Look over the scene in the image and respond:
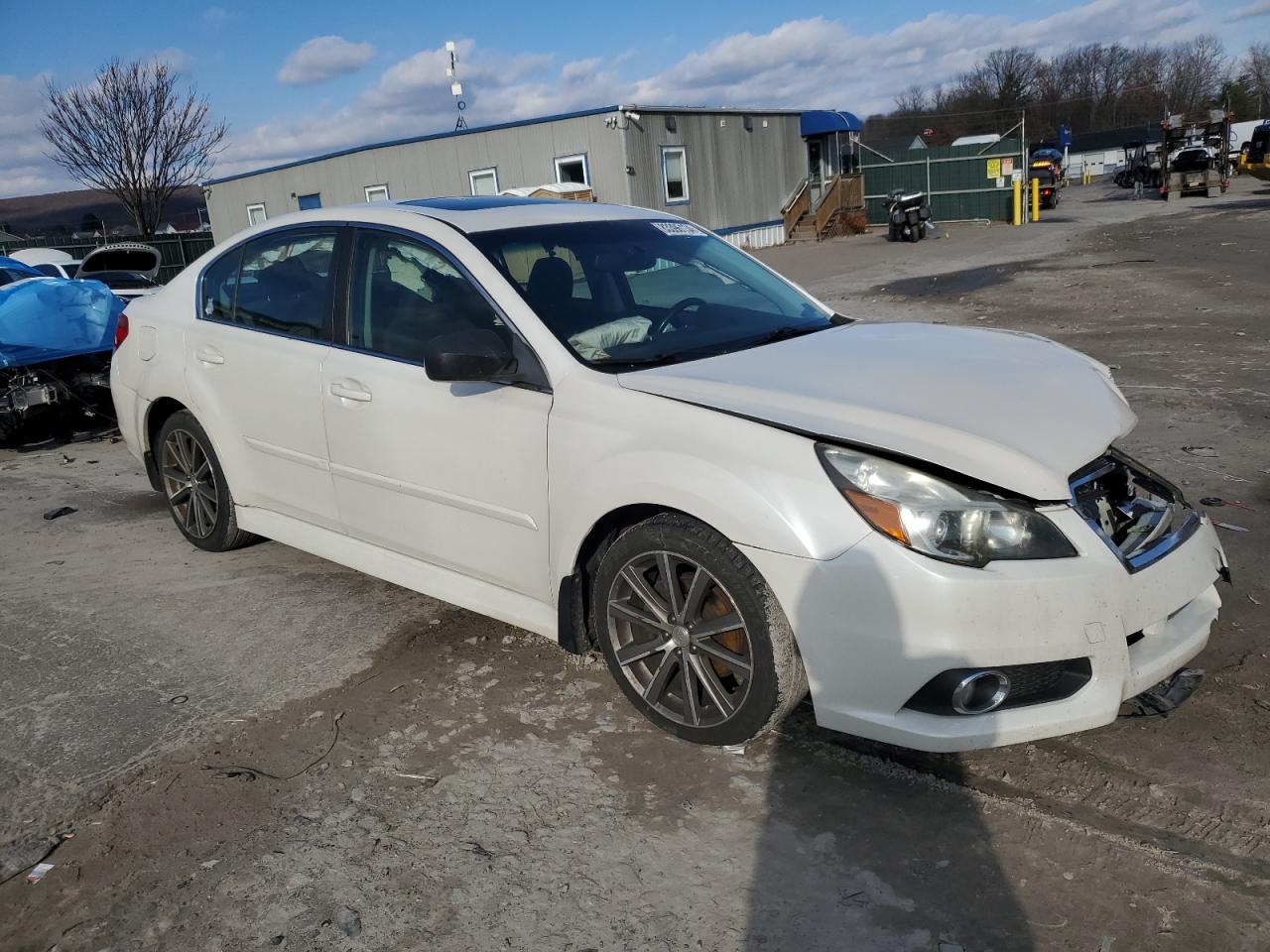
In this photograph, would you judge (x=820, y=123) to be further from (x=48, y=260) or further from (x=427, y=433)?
(x=427, y=433)

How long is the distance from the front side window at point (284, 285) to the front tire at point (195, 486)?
624 millimetres

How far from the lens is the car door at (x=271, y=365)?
167 inches

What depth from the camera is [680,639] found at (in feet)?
10.4

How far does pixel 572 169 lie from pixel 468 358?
23120 mm

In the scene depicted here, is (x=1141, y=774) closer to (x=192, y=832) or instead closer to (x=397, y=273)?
(x=192, y=832)

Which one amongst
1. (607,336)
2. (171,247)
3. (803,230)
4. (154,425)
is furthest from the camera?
(803,230)

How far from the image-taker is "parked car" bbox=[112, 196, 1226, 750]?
2.70 meters

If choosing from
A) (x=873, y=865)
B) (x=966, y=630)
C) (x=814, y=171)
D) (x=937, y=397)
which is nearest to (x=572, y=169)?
(x=814, y=171)

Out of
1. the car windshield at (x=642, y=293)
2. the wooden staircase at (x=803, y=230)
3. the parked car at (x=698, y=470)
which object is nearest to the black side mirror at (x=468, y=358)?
the parked car at (x=698, y=470)

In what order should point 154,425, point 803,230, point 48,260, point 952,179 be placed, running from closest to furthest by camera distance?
1. point 154,425
2. point 48,260
3. point 952,179
4. point 803,230

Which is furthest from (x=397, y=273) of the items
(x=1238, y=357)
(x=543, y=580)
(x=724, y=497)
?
(x=1238, y=357)

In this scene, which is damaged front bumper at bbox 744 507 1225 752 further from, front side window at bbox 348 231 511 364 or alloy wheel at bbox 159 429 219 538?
alloy wheel at bbox 159 429 219 538

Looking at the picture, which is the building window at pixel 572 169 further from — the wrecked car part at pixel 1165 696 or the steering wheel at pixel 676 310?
the wrecked car part at pixel 1165 696

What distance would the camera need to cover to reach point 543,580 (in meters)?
3.48
